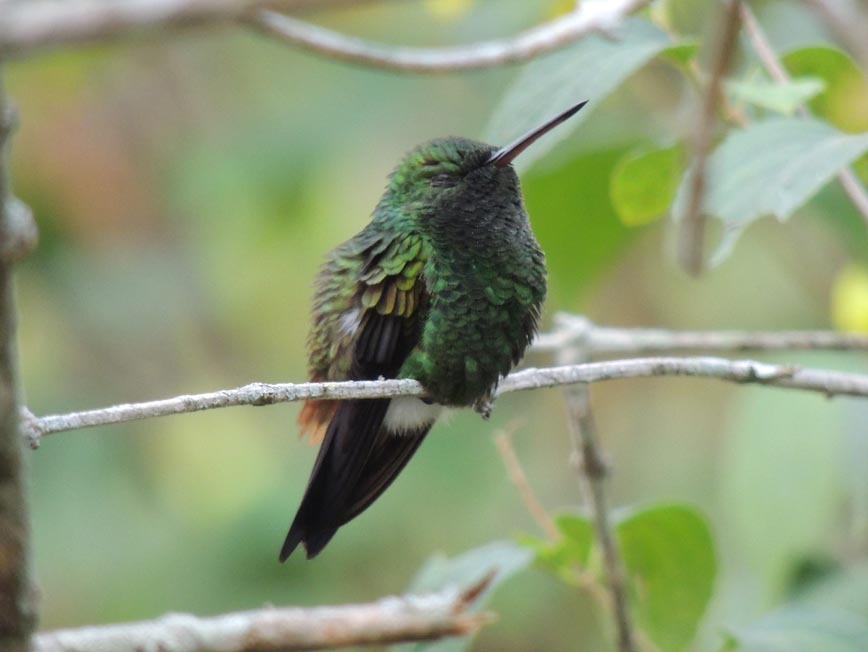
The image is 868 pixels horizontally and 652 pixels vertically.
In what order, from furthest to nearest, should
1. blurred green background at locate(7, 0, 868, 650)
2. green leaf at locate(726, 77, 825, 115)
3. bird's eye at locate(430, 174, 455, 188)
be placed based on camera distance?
1. blurred green background at locate(7, 0, 868, 650)
2. bird's eye at locate(430, 174, 455, 188)
3. green leaf at locate(726, 77, 825, 115)

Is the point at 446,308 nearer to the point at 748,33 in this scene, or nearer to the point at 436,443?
the point at 748,33

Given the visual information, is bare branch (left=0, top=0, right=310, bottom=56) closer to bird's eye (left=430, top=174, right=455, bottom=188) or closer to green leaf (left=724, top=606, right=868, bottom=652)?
green leaf (left=724, top=606, right=868, bottom=652)

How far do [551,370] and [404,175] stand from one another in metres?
0.95

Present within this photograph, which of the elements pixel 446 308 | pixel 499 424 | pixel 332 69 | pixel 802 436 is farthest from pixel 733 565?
pixel 332 69

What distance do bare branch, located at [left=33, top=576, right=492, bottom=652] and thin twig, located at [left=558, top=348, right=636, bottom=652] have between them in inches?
39.8

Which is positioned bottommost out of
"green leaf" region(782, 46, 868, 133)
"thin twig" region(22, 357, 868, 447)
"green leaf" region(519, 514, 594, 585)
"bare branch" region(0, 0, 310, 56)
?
"green leaf" region(519, 514, 594, 585)

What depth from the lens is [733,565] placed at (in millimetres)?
4078

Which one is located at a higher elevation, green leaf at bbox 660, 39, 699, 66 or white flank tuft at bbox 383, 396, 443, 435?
green leaf at bbox 660, 39, 699, 66

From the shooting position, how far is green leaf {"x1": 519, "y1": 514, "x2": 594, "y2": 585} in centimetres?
254

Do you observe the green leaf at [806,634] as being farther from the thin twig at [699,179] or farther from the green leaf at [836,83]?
the green leaf at [836,83]

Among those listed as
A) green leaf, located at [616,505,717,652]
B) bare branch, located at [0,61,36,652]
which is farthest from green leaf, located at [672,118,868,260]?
bare branch, located at [0,61,36,652]

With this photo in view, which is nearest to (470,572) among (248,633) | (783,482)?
(783,482)

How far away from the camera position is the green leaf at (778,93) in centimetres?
239

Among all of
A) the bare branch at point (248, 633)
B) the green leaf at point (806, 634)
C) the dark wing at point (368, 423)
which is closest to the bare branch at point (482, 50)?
the dark wing at point (368, 423)
